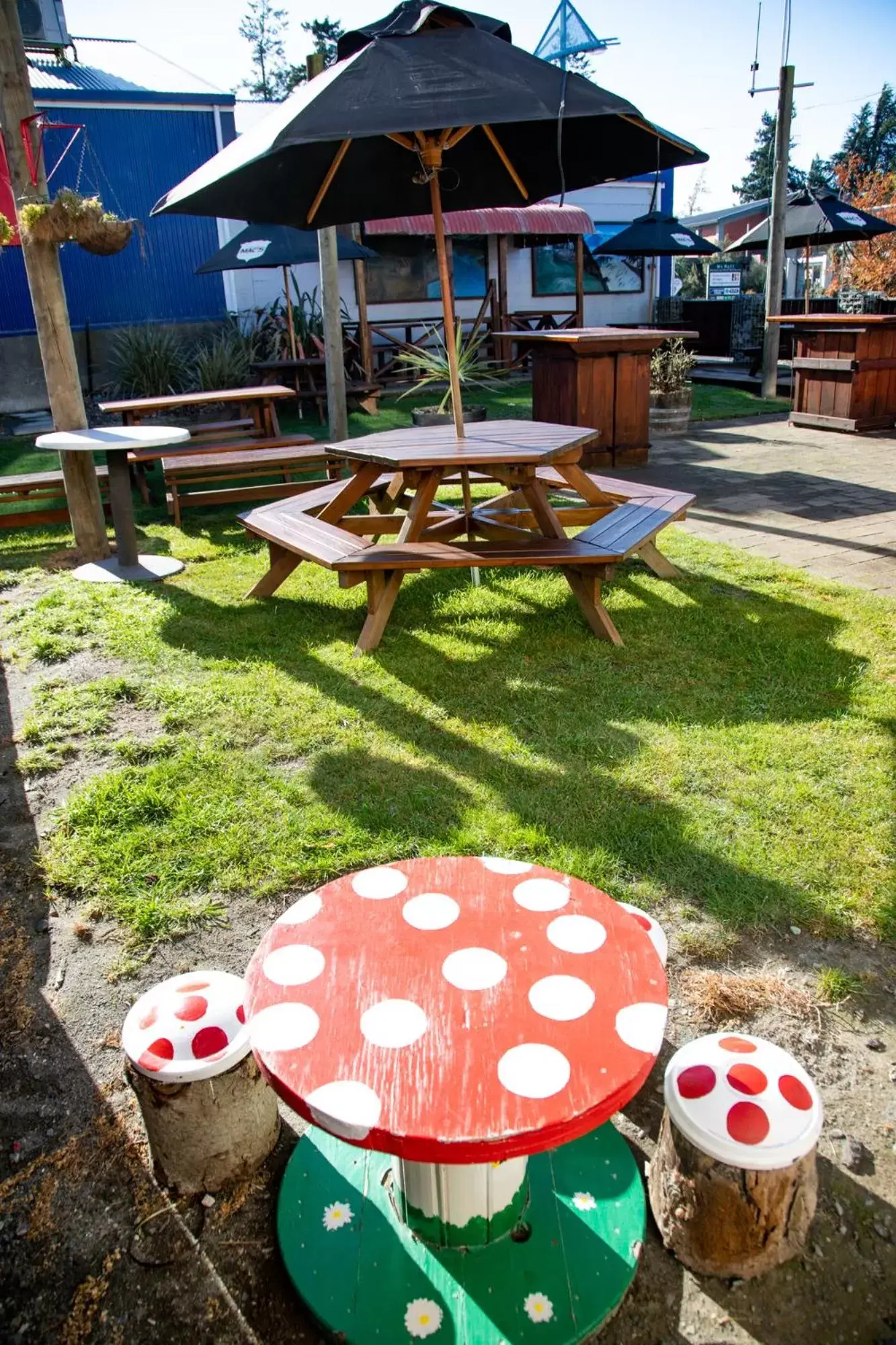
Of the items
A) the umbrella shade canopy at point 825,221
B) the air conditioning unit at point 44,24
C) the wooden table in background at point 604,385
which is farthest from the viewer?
the air conditioning unit at point 44,24

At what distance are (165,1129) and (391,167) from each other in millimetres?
4902

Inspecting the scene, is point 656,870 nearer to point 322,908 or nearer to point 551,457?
point 322,908

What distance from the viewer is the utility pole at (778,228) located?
38.6ft

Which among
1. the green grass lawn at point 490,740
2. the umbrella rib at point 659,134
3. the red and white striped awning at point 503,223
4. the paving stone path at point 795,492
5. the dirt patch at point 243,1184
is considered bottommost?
the dirt patch at point 243,1184

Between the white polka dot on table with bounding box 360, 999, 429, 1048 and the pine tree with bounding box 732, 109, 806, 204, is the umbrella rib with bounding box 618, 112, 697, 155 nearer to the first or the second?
the white polka dot on table with bounding box 360, 999, 429, 1048

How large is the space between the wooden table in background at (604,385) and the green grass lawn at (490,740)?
342 centimetres

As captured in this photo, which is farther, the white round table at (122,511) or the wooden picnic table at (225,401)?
the wooden picnic table at (225,401)

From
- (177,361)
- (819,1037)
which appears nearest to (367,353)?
(177,361)

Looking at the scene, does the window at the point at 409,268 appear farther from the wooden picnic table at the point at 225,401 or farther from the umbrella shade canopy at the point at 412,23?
the umbrella shade canopy at the point at 412,23

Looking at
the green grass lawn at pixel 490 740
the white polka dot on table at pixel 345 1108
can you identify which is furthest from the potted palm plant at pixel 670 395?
the white polka dot on table at pixel 345 1108

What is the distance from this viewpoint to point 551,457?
4.32m

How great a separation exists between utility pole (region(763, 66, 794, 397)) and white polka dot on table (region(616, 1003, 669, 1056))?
12.2 meters

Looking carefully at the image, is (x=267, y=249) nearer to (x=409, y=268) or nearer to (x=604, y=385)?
(x=604, y=385)

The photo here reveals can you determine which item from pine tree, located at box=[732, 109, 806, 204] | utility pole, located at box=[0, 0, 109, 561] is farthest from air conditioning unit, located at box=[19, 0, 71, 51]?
pine tree, located at box=[732, 109, 806, 204]
